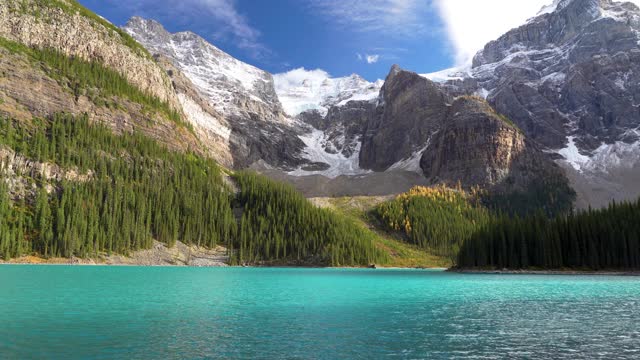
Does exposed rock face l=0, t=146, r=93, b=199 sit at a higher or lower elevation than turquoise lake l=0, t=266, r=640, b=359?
higher

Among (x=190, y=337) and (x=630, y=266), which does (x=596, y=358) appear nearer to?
(x=190, y=337)

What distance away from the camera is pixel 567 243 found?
156 m

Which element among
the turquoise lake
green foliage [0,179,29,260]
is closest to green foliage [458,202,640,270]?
the turquoise lake

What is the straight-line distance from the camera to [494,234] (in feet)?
573

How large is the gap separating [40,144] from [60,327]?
17776cm

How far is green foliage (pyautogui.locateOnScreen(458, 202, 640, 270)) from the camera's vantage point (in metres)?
145

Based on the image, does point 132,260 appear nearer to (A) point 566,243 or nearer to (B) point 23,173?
(B) point 23,173

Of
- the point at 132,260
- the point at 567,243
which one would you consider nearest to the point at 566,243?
the point at 567,243

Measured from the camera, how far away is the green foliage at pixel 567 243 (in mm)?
145000

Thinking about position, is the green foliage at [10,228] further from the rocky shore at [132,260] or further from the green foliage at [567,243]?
the green foliage at [567,243]

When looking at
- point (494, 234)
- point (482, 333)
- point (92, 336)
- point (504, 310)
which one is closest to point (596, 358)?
point (482, 333)

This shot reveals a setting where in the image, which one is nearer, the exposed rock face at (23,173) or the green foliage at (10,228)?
the green foliage at (10,228)

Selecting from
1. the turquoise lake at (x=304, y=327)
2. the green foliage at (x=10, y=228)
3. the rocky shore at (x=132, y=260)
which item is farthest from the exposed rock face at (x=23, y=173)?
the turquoise lake at (x=304, y=327)

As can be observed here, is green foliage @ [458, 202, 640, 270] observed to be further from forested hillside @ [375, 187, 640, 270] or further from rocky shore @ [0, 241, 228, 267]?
rocky shore @ [0, 241, 228, 267]
